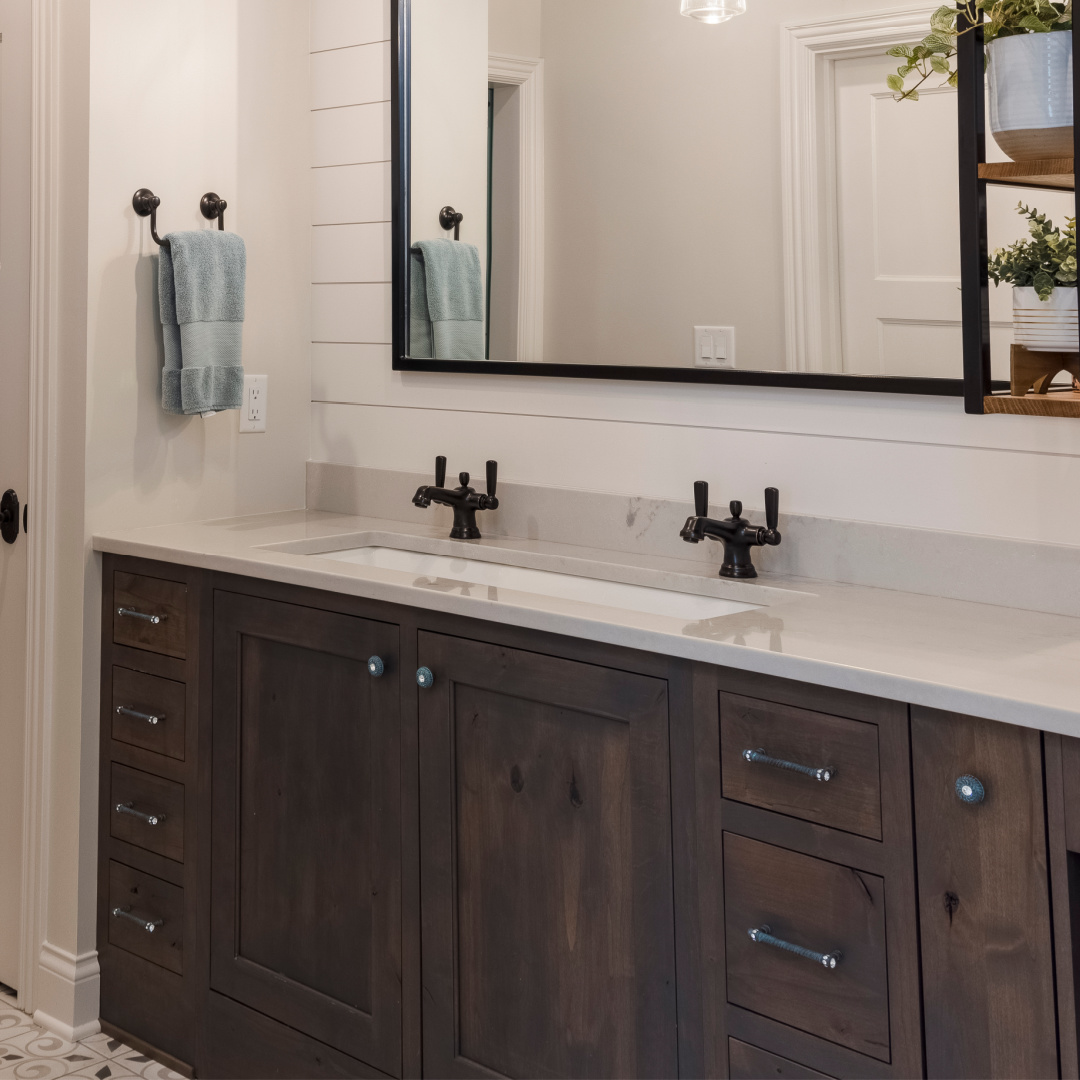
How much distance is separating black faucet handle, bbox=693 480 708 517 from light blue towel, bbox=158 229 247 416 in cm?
96

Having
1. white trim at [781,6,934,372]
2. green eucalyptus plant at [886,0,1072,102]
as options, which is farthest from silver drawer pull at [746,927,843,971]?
green eucalyptus plant at [886,0,1072,102]

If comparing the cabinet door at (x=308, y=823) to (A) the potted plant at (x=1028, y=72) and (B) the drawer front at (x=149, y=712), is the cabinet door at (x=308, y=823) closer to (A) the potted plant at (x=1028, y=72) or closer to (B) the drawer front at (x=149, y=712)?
(B) the drawer front at (x=149, y=712)

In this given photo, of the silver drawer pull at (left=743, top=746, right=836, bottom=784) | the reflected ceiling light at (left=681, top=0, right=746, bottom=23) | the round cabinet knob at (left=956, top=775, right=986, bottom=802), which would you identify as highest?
the reflected ceiling light at (left=681, top=0, right=746, bottom=23)

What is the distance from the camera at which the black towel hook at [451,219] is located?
2.34 m

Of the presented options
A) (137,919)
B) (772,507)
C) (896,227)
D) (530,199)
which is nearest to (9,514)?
(137,919)

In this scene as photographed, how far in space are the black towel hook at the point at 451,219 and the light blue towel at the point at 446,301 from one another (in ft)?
0.08

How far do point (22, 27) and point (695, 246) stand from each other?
1344mm

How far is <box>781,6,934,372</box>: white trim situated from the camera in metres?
1.81

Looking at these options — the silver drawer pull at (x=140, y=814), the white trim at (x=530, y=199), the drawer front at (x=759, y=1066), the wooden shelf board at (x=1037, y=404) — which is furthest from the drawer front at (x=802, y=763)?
the silver drawer pull at (x=140, y=814)

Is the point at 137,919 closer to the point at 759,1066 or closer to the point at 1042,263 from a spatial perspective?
Answer: the point at 759,1066

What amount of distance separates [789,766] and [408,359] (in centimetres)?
133

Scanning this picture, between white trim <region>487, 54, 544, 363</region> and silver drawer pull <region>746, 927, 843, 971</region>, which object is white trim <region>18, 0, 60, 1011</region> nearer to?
white trim <region>487, 54, 544, 363</region>

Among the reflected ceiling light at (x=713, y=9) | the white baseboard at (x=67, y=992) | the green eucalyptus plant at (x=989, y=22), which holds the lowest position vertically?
the white baseboard at (x=67, y=992)

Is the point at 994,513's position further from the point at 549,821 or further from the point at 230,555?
the point at 230,555
